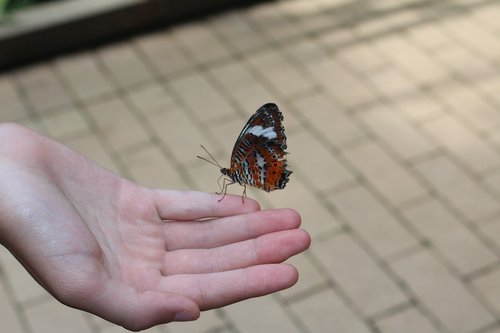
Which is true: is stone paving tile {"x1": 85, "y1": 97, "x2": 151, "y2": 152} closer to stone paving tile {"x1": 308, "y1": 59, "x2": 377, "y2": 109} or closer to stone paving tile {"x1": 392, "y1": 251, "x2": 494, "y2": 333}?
stone paving tile {"x1": 308, "y1": 59, "x2": 377, "y2": 109}

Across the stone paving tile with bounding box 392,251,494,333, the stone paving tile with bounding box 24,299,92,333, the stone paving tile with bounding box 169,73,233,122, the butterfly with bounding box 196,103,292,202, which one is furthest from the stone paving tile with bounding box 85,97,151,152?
the butterfly with bounding box 196,103,292,202

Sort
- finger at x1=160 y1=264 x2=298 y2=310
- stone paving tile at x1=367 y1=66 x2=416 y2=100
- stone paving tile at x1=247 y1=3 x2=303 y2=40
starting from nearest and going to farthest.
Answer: finger at x1=160 y1=264 x2=298 y2=310 < stone paving tile at x1=367 y1=66 x2=416 y2=100 < stone paving tile at x1=247 y1=3 x2=303 y2=40

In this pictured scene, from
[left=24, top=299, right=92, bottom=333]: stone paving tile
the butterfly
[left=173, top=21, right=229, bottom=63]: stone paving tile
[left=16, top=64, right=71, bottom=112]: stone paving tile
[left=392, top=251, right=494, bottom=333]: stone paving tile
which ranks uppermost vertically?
the butterfly

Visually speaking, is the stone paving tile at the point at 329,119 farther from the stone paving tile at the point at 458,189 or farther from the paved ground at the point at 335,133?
the stone paving tile at the point at 458,189

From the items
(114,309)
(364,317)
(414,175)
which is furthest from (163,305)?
(414,175)

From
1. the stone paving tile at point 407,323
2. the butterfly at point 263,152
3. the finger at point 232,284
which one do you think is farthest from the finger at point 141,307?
the stone paving tile at point 407,323

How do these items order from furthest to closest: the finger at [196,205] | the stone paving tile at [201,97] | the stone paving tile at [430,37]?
1. the stone paving tile at [430,37]
2. the stone paving tile at [201,97]
3. the finger at [196,205]

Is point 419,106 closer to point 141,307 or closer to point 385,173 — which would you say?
point 385,173
